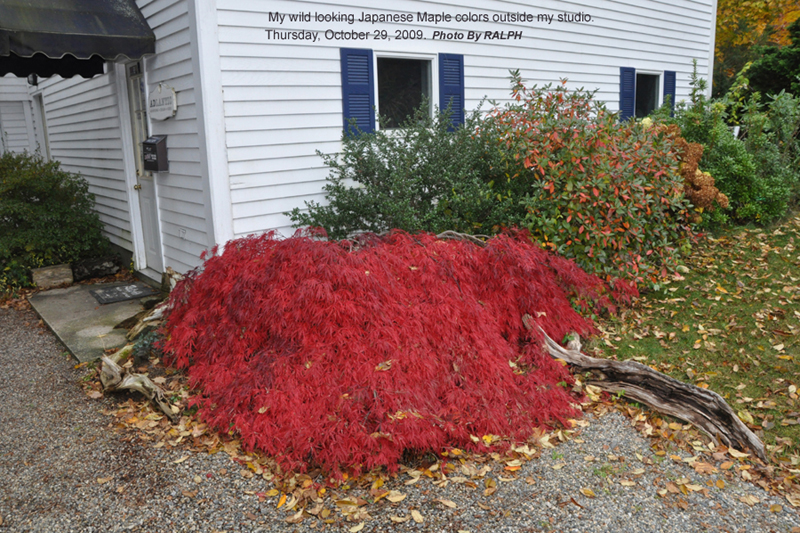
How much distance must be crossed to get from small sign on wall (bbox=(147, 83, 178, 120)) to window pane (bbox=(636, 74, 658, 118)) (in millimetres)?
7688

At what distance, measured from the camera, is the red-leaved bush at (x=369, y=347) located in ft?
11.6

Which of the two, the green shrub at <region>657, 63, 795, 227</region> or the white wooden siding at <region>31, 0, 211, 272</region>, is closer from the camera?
the white wooden siding at <region>31, 0, 211, 272</region>

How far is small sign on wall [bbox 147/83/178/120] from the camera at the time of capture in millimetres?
5792

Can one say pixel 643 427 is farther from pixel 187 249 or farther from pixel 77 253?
pixel 77 253

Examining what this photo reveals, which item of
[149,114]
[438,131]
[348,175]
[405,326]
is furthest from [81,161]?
[405,326]

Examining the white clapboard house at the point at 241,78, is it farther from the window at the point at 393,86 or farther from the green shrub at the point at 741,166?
the green shrub at the point at 741,166

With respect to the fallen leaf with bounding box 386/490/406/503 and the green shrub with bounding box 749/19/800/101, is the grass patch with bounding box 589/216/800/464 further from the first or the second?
the green shrub with bounding box 749/19/800/101

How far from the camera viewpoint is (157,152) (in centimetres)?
613

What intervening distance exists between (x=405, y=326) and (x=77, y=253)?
18.6ft

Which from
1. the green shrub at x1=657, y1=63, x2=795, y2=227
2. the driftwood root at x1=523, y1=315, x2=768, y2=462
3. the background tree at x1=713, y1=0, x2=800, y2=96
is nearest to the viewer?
the driftwood root at x1=523, y1=315, x2=768, y2=462

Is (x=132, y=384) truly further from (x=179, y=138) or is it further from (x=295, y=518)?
(x=179, y=138)
